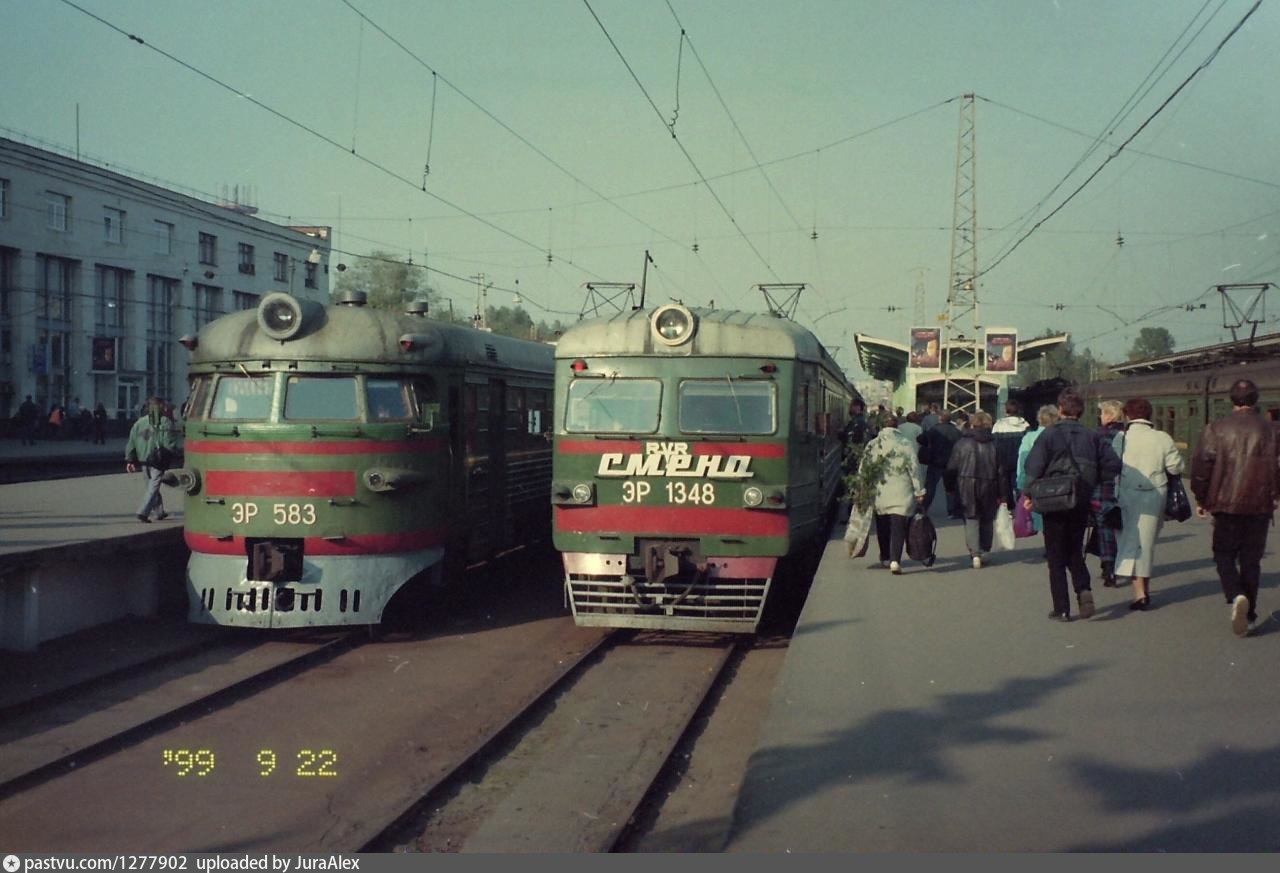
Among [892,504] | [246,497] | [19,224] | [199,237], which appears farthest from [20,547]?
[199,237]

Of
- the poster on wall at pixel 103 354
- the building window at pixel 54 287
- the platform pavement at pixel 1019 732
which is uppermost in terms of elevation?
the building window at pixel 54 287

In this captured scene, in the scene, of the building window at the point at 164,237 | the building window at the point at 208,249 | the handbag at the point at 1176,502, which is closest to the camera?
the handbag at the point at 1176,502

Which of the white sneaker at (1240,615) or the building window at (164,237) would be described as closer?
the white sneaker at (1240,615)

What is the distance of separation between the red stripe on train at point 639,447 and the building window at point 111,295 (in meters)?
37.9

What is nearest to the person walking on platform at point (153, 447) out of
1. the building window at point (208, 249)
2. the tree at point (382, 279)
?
the building window at point (208, 249)

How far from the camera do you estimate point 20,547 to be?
1040 cm

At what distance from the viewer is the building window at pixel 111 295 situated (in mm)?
44312

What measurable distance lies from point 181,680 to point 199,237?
42.5 metres

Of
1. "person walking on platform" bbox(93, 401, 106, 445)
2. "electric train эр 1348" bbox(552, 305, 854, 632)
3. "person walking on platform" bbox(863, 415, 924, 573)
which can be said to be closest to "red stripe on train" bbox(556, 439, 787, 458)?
"electric train эр 1348" bbox(552, 305, 854, 632)

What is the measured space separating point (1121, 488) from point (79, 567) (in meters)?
8.82

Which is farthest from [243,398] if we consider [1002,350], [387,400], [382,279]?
[382,279]

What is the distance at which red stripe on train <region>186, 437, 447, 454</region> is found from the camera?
10.7m

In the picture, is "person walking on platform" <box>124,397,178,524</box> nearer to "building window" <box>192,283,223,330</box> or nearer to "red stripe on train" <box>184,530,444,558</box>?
"red stripe on train" <box>184,530,444,558</box>

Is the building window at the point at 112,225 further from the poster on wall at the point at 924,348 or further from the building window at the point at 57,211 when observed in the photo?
the poster on wall at the point at 924,348
